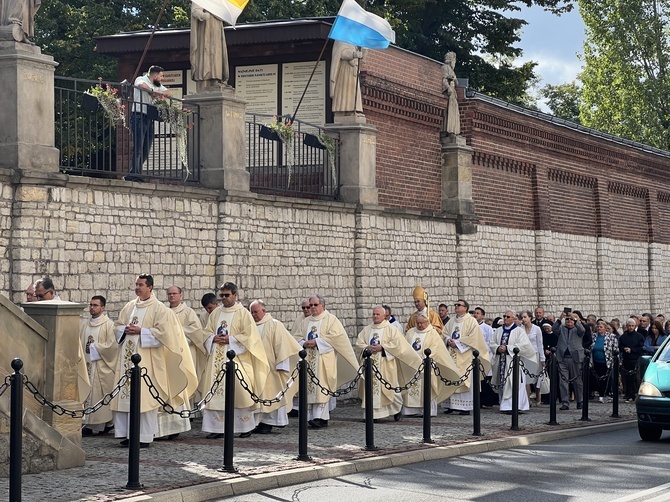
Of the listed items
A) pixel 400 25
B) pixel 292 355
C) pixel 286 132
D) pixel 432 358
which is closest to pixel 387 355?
pixel 432 358

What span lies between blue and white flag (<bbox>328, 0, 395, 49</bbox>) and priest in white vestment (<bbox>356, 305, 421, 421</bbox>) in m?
5.10

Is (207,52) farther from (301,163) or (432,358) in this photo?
(432,358)

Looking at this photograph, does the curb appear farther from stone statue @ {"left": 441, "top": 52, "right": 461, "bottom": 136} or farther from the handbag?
stone statue @ {"left": 441, "top": 52, "right": 461, "bottom": 136}

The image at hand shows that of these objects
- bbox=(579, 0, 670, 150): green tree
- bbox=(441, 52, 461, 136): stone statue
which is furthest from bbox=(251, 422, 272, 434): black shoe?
bbox=(579, 0, 670, 150): green tree

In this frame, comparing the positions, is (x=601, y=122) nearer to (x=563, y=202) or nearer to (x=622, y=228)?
(x=622, y=228)

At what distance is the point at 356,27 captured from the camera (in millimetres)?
21844

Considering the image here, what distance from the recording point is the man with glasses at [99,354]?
1595 cm

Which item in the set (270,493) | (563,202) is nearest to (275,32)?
(563,202)

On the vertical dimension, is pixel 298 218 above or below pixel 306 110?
below

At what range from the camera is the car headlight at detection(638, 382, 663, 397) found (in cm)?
1658

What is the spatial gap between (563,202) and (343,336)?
50.3 ft

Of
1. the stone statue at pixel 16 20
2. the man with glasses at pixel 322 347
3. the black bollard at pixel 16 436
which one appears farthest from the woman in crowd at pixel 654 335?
the black bollard at pixel 16 436

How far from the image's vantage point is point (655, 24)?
47344 mm

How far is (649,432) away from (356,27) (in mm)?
8826
